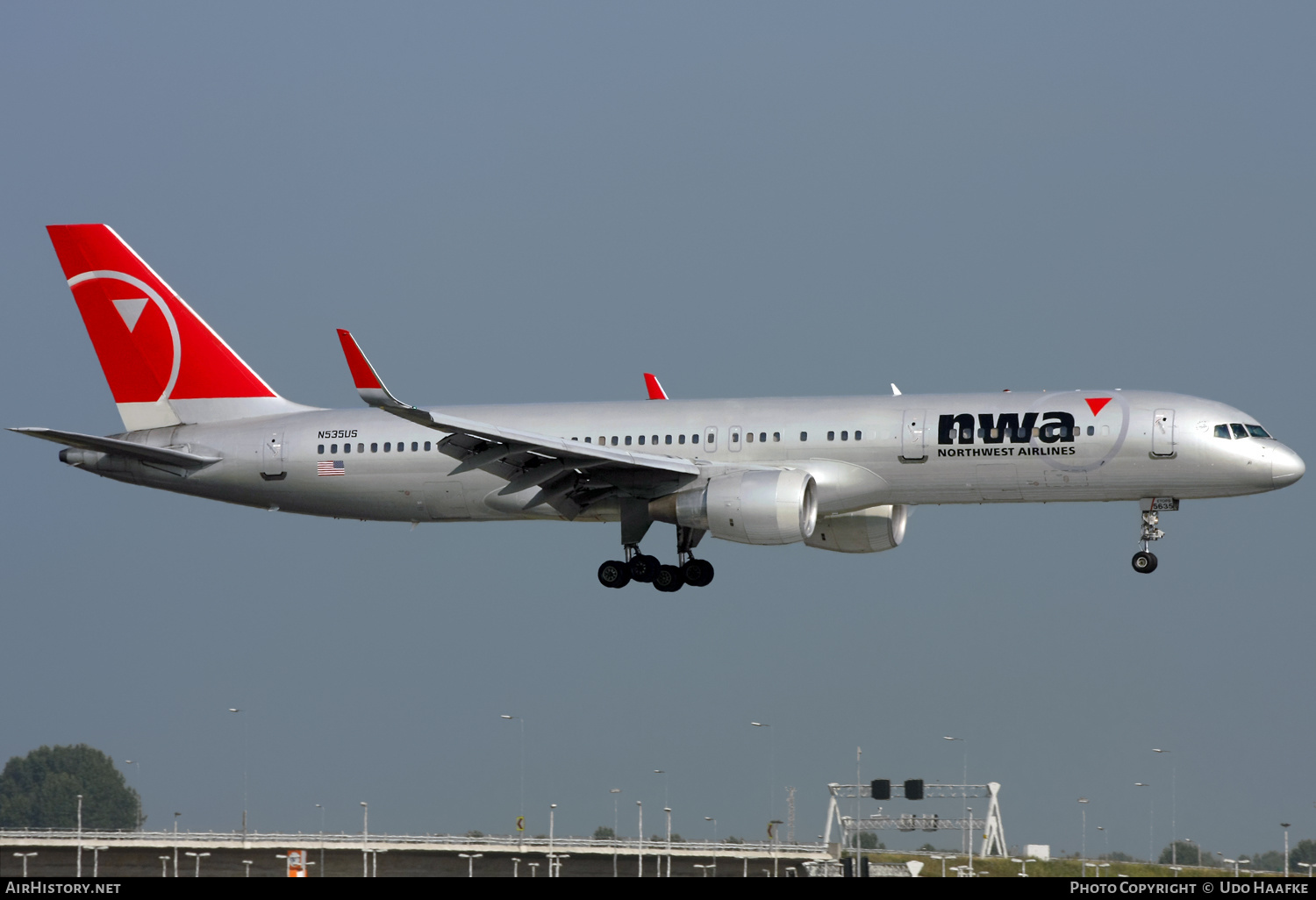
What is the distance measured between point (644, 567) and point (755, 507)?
620 cm

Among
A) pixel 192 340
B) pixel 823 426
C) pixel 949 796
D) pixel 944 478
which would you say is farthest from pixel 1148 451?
pixel 949 796

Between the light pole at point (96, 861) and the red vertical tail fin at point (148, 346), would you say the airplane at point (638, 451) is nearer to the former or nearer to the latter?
the red vertical tail fin at point (148, 346)

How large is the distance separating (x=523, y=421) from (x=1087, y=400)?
56.8 feet

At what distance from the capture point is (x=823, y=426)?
52.2 m

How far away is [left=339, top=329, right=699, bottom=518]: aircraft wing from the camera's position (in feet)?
164

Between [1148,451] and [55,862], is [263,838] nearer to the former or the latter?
[55,862]

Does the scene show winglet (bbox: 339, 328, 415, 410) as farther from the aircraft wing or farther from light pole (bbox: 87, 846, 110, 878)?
light pole (bbox: 87, 846, 110, 878)

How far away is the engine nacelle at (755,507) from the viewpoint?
49938 mm

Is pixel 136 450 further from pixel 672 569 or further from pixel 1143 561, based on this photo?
pixel 1143 561

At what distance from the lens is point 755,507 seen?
50.0 m

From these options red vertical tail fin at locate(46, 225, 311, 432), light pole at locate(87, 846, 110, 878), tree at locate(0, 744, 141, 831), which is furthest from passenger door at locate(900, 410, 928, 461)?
tree at locate(0, 744, 141, 831)

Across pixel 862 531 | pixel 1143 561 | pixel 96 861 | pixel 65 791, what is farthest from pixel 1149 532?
pixel 65 791

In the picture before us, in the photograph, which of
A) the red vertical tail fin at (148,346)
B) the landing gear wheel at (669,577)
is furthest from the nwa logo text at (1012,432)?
the red vertical tail fin at (148,346)
